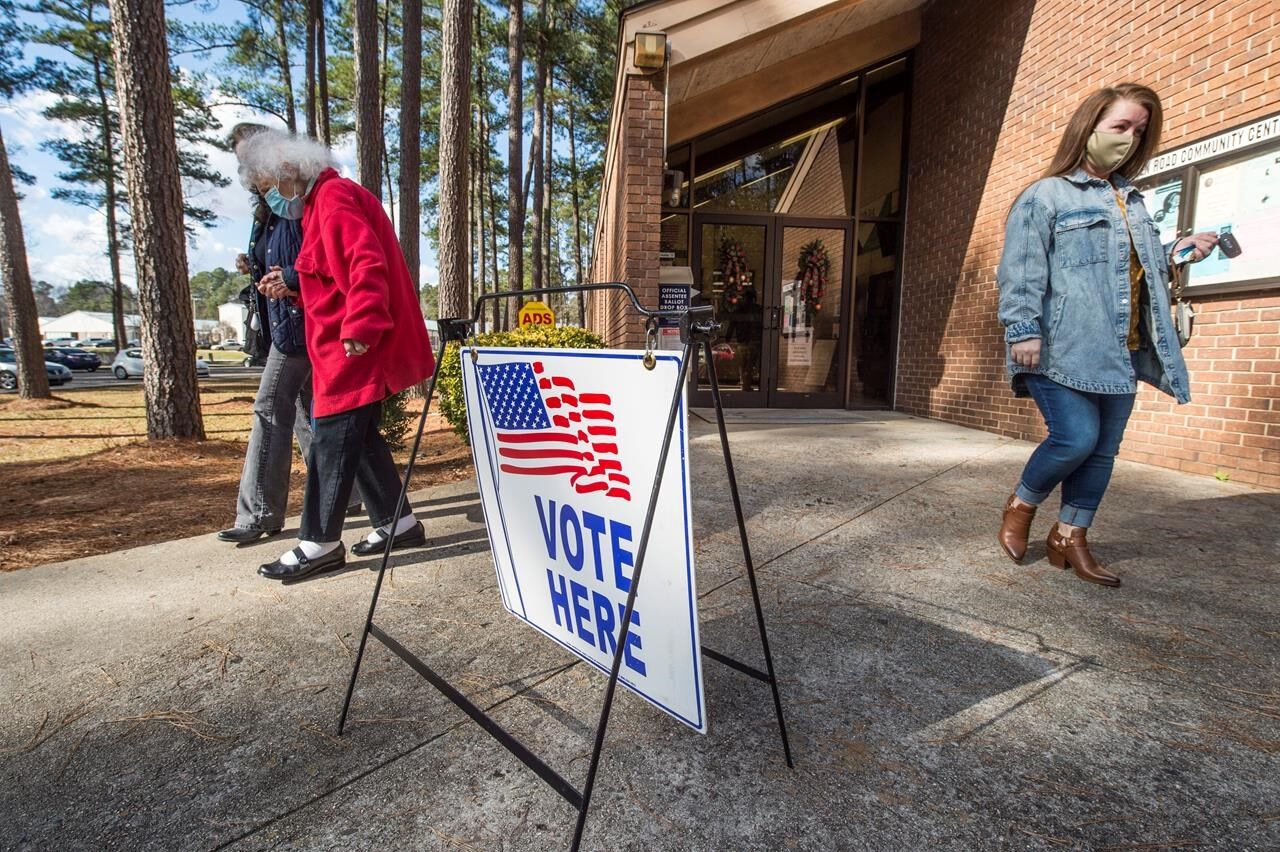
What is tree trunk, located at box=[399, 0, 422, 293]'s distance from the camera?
10781 millimetres

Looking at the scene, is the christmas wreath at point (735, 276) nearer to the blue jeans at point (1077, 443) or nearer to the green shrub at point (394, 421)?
the green shrub at point (394, 421)

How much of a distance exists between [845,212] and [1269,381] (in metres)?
5.50

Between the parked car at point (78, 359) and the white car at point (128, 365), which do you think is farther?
the parked car at point (78, 359)

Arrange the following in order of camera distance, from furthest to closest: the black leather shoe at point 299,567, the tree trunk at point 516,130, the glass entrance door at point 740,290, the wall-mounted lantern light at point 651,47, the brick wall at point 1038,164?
the tree trunk at point 516,130, the glass entrance door at point 740,290, the wall-mounted lantern light at point 651,47, the brick wall at point 1038,164, the black leather shoe at point 299,567

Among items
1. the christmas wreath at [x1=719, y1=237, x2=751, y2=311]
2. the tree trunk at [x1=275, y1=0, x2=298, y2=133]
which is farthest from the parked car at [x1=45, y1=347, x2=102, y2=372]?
the christmas wreath at [x1=719, y1=237, x2=751, y2=311]

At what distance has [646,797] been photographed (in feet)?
4.58

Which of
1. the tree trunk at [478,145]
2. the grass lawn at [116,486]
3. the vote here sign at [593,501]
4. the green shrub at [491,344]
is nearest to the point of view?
the vote here sign at [593,501]

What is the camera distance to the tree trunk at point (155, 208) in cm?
536

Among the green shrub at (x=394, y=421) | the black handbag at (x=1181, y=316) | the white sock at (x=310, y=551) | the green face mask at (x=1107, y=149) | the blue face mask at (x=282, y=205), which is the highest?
the green face mask at (x=1107, y=149)

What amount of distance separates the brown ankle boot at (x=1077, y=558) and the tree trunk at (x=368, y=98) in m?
11.2

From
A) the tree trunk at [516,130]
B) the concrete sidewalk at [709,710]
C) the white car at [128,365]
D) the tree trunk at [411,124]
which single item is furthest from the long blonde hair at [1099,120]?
the white car at [128,365]

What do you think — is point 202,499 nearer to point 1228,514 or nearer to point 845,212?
point 1228,514

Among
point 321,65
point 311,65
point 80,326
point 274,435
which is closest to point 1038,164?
point 274,435

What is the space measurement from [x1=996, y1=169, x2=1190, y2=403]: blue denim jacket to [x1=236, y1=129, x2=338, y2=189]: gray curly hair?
9.62ft
